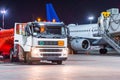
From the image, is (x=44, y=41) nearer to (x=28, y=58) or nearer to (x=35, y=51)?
(x=35, y=51)

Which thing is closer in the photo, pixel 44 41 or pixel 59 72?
pixel 59 72

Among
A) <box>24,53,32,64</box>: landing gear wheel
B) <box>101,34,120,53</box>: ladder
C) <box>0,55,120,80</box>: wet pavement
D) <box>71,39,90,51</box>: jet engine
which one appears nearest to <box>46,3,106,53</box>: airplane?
<box>71,39,90,51</box>: jet engine

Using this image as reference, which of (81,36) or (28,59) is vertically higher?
(81,36)

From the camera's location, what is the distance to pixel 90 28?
5569 centimetres

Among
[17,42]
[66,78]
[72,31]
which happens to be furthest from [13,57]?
[72,31]

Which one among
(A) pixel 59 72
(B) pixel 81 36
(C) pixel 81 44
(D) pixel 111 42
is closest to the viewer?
(A) pixel 59 72

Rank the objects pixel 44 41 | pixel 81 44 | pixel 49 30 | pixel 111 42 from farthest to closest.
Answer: pixel 81 44 → pixel 111 42 → pixel 49 30 → pixel 44 41

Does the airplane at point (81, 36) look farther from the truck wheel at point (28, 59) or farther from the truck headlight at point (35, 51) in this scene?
the truck headlight at point (35, 51)

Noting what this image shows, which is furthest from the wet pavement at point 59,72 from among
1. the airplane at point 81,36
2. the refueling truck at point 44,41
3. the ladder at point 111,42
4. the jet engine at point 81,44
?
the jet engine at point 81,44

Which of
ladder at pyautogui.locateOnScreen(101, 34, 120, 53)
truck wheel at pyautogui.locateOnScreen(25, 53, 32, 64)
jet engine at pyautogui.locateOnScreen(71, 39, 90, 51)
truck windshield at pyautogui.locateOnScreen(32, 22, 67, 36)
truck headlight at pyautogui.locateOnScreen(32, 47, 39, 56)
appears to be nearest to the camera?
truck headlight at pyautogui.locateOnScreen(32, 47, 39, 56)

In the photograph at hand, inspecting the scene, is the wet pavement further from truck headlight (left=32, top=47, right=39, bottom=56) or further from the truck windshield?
the truck windshield

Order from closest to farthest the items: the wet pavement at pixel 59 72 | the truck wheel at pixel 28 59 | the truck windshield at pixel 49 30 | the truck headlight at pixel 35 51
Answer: the wet pavement at pixel 59 72, the truck headlight at pixel 35 51, the truck windshield at pixel 49 30, the truck wheel at pixel 28 59

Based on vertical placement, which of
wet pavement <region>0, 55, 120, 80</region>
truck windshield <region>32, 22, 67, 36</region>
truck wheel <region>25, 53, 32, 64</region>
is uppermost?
truck windshield <region>32, 22, 67, 36</region>

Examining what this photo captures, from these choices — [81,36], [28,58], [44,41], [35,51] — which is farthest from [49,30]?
[81,36]
